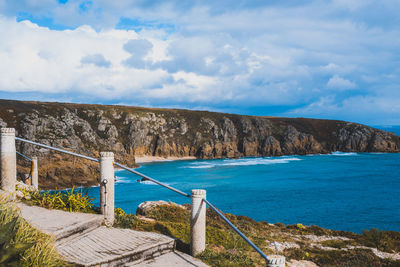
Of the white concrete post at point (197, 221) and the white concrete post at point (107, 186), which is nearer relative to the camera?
the white concrete post at point (197, 221)

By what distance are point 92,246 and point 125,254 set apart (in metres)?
0.72

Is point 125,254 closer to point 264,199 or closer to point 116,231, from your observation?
point 116,231

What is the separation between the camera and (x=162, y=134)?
284 ft

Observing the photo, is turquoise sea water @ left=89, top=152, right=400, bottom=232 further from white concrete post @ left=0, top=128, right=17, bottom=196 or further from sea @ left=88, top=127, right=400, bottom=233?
white concrete post @ left=0, top=128, right=17, bottom=196

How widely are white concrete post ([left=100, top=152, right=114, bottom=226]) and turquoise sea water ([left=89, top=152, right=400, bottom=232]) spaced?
2386 centimetres

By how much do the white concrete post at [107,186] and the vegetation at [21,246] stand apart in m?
1.95

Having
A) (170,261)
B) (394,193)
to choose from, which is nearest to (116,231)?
(170,261)

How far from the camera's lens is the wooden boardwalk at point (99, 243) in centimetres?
524

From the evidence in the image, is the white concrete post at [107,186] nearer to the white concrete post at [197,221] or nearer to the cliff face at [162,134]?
the white concrete post at [197,221]

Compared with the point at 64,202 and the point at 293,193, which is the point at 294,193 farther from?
the point at 64,202

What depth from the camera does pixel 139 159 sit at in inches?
3078

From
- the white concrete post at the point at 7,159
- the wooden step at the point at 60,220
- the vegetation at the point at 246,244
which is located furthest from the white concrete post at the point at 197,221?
the white concrete post at the point at 7,159

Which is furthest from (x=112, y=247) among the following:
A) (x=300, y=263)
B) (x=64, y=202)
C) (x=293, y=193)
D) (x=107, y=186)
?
(x=293, y=193)

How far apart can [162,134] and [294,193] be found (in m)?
51.4
